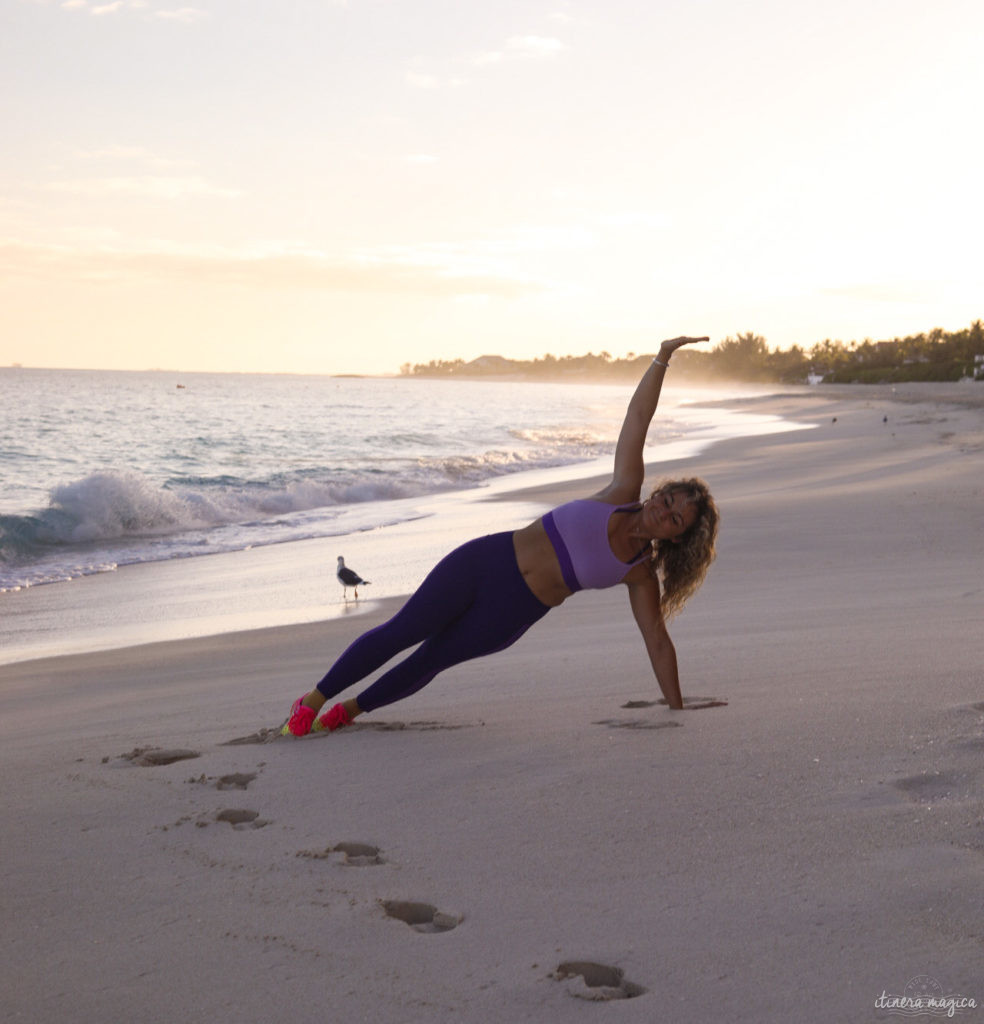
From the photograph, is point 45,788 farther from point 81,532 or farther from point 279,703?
point 81,532

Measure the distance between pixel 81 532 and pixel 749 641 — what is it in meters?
11.0

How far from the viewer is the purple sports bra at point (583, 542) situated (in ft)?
12.2

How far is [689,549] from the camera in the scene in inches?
154

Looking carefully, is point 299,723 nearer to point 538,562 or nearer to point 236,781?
point 236,781

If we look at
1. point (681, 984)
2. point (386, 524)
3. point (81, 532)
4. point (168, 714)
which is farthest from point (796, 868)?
point (81, 532)

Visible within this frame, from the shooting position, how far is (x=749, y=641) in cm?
504

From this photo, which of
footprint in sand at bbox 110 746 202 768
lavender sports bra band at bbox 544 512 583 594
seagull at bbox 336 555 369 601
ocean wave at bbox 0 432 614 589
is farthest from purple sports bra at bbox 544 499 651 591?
ocean wave at bbox 0 432 614 589

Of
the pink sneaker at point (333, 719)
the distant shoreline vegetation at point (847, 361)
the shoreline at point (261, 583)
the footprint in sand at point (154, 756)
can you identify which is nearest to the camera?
the footprint in sand at point (154, 756)

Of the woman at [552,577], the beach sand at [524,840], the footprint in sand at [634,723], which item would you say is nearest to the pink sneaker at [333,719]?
the woman at [552,577]

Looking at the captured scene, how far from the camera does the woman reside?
3764mm

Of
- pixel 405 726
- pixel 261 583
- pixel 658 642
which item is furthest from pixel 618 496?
pixel 261 583

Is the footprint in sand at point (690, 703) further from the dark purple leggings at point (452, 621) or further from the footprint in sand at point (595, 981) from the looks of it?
the footprint in sand at point (595, 981)

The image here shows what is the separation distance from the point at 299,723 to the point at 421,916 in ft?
5.56

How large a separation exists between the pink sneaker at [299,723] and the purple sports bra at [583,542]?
121 cm
